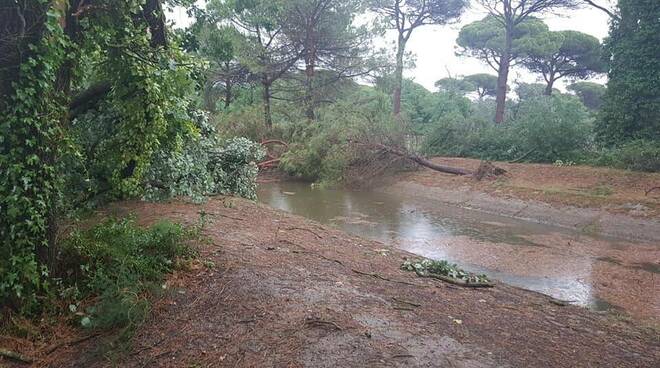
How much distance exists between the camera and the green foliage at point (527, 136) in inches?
711

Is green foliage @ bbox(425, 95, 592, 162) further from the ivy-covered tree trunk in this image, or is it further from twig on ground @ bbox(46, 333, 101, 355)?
twig on ground @ bbox(46, 333, 101, 355)

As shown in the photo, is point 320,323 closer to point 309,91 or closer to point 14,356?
point 14,356

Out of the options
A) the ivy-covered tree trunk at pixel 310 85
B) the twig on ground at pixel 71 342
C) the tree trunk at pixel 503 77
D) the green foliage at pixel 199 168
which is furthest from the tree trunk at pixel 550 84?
the twig on ground at pixel 71 342

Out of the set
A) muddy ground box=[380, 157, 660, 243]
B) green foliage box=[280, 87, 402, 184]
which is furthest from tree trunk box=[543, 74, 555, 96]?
muddy ground box=[380, 157, 660, 243]

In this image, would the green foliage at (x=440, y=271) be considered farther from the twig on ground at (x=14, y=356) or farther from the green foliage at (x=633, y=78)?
the green foliage at (x=633, y=78)

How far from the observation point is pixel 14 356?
3855 millimetres

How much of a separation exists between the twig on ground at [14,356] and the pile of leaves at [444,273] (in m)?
4.64

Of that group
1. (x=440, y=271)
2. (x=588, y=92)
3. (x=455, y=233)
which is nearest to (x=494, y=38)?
(x=588, y=92)

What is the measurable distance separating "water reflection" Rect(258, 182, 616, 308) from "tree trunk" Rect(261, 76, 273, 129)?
4.78 meters

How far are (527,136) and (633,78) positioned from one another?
3981 mm

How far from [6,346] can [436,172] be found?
17056mm

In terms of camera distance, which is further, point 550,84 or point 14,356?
point 550,84

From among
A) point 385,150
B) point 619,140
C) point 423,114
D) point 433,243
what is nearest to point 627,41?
point 619,140

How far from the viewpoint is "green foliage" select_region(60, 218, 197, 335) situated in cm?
437
